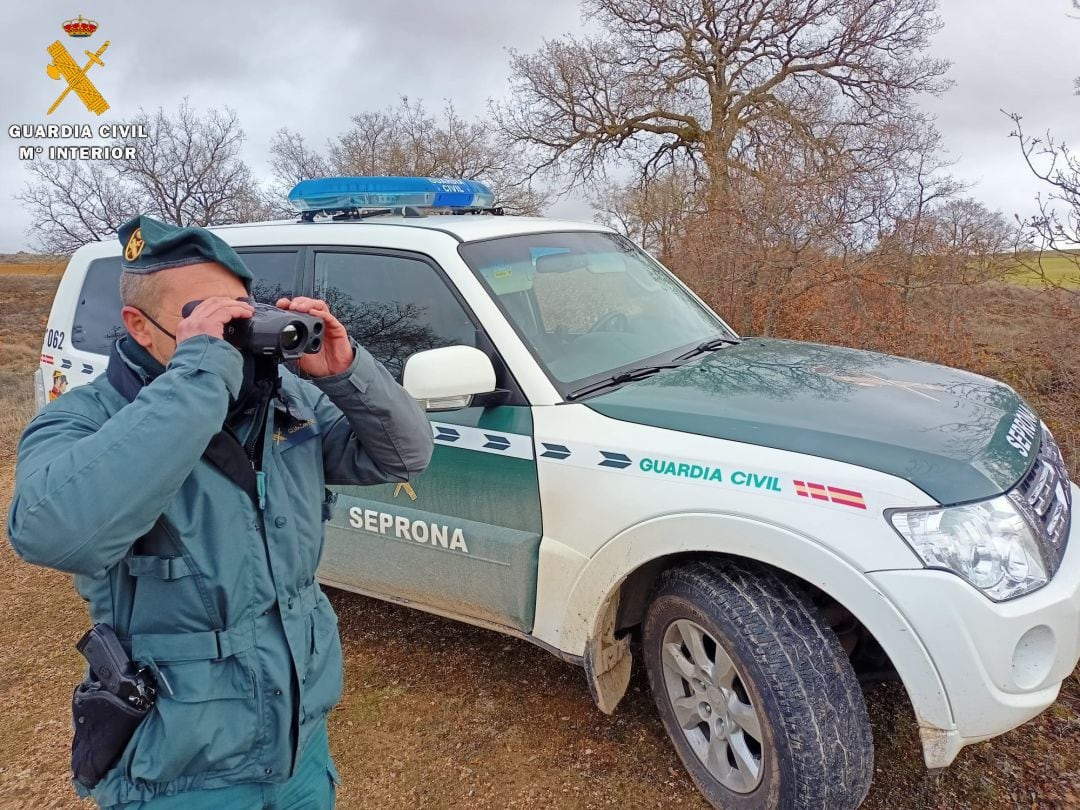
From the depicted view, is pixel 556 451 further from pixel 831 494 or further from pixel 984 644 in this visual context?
pixel 984 644

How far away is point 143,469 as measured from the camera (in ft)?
3.73

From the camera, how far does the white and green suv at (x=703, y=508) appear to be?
191cm

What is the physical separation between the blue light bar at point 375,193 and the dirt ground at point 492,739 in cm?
209

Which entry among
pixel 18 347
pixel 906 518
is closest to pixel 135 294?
pixel 906 518

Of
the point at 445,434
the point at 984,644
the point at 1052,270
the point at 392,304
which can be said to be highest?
the point at 1052,270

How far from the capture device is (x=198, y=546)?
1.34 meters

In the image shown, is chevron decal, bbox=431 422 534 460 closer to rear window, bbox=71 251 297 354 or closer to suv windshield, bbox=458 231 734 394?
suv windshield, bbox=458 231 734 394

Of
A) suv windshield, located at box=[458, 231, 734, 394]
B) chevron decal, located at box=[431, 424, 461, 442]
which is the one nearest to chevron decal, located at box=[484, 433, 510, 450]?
chevron decal, located at box=[431, 424, 461, 442]

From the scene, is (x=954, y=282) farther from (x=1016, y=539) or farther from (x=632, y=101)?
(x=632, y=101)

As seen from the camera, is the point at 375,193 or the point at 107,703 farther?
Answer: the point at 375,193

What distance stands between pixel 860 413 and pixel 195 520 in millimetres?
1901

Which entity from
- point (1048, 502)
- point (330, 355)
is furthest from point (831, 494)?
point (330, 355)

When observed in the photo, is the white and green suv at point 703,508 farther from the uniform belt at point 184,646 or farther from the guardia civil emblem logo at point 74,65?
the guardia civil emblem logo at point 74,65

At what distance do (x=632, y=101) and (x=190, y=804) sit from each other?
16909mm
